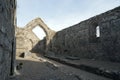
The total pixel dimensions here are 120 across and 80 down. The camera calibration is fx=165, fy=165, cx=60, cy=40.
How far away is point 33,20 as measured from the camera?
78.3 feet

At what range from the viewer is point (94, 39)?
49.9 ft

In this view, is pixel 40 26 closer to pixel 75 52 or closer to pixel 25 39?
pixel 25 39

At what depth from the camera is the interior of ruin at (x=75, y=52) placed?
24.7 ft

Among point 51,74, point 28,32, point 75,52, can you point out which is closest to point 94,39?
point 75,52

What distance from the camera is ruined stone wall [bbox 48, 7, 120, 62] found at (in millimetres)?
12242

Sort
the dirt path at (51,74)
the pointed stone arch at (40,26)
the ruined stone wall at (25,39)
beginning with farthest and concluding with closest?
the pointed stone arch at (40,26) → the ruined stone wall at (25,39) → the dirt path at (51,74)

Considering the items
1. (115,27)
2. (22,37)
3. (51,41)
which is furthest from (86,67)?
(22,37)

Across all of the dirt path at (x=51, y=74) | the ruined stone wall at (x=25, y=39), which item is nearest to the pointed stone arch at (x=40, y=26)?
the ruined stone wall at (x=25, y=39)

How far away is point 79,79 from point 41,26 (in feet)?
58.0

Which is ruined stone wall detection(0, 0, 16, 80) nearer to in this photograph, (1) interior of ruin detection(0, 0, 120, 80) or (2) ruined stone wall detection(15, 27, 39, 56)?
(1) interior of ruin detection(0, 0, 120, 80)

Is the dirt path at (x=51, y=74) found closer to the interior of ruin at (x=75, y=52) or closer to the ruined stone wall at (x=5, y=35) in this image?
the interior of ruin at (x=75, y=52)

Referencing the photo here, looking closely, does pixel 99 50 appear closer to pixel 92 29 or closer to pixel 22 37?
pixel 92 29

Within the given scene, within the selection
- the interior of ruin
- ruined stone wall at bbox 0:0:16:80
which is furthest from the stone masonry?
ruined stone wall at bbox 0:0:16:80

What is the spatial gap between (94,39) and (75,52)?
3218 mm
